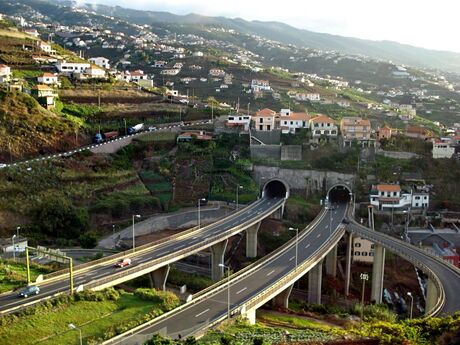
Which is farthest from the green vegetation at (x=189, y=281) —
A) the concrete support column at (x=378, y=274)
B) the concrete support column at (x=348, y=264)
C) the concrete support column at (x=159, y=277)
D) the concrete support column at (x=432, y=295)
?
the concrete support column at (x=432, y=295)

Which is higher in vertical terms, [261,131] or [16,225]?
[261,131]

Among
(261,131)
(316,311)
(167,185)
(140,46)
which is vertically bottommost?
(316,311)

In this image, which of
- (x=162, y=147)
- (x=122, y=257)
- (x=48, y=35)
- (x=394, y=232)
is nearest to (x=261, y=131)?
(x=162, y=147)

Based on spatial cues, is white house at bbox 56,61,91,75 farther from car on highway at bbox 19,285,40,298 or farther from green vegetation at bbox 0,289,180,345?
green vegetation at bbox 0,289,180,345

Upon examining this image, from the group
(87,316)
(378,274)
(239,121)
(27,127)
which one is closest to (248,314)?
(87,316)

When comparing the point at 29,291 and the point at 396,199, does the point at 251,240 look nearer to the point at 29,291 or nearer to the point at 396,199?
the point at 396,199

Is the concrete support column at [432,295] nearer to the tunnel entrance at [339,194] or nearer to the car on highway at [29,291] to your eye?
the tunnel entrance at [339,194]

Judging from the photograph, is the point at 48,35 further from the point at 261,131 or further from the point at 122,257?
the point at 122,257
